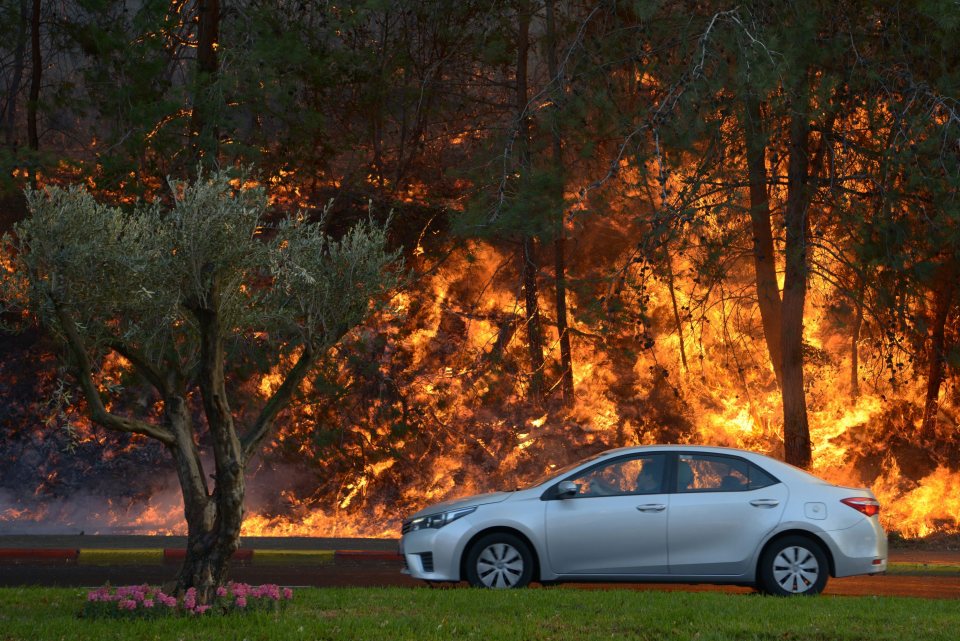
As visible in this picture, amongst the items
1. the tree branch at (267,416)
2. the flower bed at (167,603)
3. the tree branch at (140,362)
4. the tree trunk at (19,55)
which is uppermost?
the tree trunk at (19,55)

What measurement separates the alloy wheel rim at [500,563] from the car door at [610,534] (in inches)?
12.8

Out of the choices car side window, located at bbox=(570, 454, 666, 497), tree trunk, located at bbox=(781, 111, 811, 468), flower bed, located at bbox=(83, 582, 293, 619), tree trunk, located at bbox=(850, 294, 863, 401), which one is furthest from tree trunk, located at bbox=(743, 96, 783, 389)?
flower bed, located at bbox=(83, 582, 293, 619)

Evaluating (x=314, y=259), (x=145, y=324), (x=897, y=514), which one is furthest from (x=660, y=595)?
(x=897, y=514)

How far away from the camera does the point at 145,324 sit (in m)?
9.83

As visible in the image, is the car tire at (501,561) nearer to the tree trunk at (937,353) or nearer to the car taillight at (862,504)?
the car taillight at (862,504)

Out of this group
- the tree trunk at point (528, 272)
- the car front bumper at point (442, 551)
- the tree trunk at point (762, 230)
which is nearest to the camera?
the car front bumper at point (442, 551)

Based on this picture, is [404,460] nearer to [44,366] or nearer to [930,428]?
[44,366]

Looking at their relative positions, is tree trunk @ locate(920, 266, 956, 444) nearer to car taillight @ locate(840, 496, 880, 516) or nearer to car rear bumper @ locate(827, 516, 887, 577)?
car taillight @ locate(840, 496, 880, 516)

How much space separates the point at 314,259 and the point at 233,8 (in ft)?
39.2

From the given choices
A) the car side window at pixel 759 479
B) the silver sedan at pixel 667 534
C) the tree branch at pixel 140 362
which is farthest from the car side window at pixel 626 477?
the tree branch at pixel 140 362

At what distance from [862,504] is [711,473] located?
1.43 meters

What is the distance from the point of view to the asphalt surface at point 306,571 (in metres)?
12.5

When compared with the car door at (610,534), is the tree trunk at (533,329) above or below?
above

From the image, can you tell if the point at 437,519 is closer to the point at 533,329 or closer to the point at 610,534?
the point at 610,534
